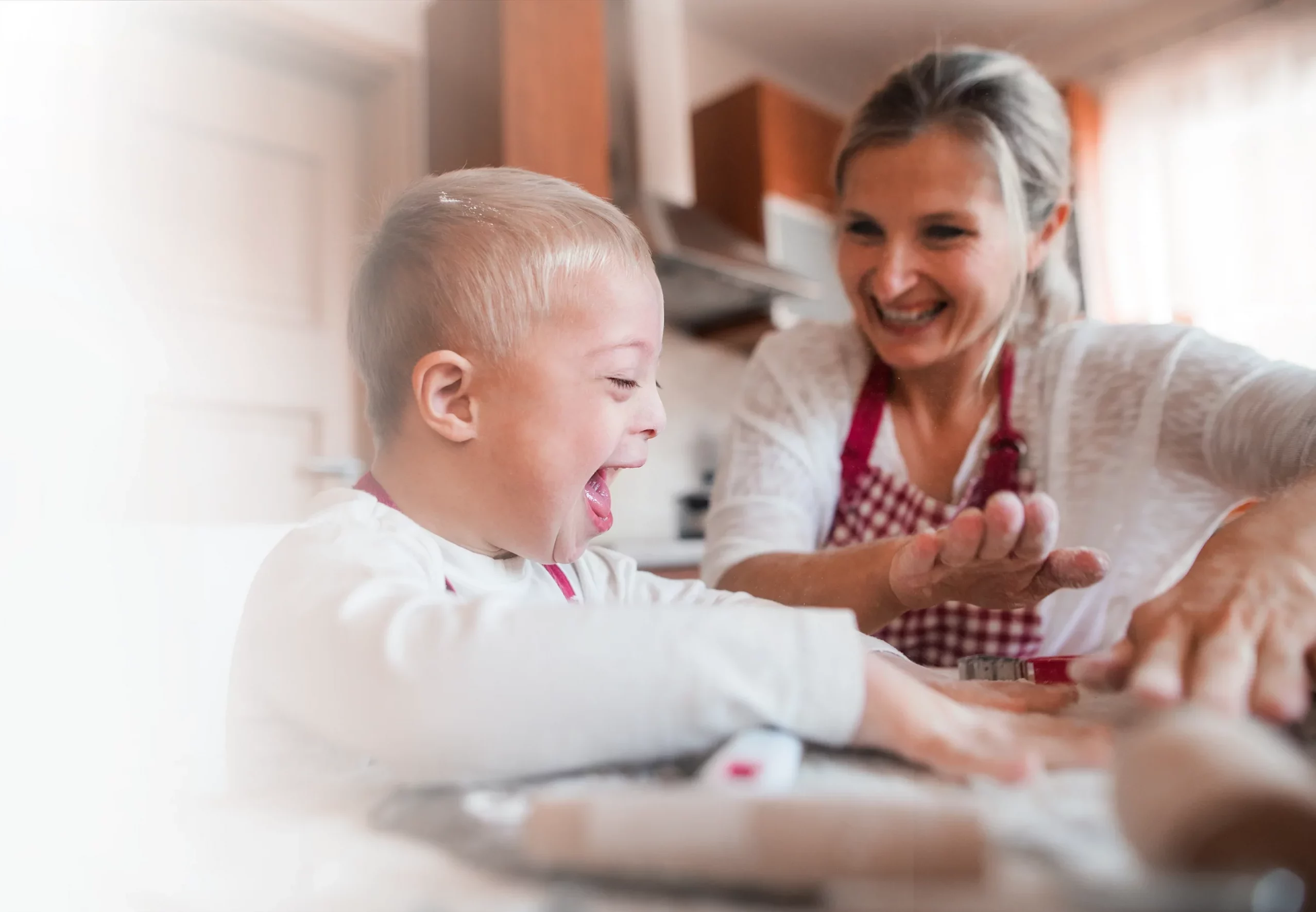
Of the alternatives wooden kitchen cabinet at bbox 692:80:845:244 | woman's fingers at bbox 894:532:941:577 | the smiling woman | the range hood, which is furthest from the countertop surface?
wooden kitchen cabinet at bbox 692:80:845:244

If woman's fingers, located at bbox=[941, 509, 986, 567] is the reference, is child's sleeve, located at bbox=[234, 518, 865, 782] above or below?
below

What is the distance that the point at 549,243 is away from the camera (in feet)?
0.98

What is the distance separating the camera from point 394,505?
311 millimetres

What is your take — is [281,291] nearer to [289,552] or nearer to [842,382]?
[289,552]

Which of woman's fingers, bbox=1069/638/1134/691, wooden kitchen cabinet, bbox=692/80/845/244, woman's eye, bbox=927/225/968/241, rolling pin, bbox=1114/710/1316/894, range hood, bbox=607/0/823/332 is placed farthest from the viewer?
wooden kitchen cabinet, bbox=692/80/845/244

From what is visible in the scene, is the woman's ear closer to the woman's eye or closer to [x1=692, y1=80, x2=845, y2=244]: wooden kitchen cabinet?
the woman's eye

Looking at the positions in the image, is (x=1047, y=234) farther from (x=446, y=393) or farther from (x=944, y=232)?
(x=446, y=393)

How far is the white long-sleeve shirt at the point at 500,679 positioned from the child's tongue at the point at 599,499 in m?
0.08

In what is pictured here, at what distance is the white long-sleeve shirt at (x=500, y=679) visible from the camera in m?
0.19

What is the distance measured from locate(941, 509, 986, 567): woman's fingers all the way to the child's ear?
181 mm

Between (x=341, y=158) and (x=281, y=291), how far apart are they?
0.08m

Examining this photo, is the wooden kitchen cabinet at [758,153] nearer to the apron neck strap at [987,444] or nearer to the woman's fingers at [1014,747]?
the apron neck strap at [987,444]

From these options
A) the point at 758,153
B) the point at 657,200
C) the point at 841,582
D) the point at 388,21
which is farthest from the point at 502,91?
the point at 758,153

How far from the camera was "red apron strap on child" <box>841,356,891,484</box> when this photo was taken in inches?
20.2
